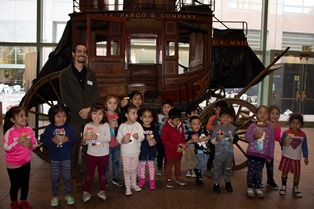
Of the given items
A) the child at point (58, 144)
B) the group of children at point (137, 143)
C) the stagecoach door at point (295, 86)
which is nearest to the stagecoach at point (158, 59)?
the group of children at point (137, 143)

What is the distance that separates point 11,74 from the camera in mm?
12008

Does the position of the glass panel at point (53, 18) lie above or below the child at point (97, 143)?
above

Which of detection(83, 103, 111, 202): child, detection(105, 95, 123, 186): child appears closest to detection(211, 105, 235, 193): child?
detection(105, 95, 123, 186): child

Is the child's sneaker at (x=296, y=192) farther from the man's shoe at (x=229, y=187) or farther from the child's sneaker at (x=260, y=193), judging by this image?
the man's shoe at (x=229, y=187)

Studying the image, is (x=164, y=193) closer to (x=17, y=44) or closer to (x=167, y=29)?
(x=167, y=29)

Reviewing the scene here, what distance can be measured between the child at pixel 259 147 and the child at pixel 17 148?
2.45m

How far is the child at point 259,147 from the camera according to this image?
403cm

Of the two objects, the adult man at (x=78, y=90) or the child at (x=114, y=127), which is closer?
the adult man at (x=78, y=90)

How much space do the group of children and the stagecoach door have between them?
8360 millimetres

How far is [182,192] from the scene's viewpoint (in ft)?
13.8

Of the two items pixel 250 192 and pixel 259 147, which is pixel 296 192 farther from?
pixel 259 147

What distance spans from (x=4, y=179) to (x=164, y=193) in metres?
2.15

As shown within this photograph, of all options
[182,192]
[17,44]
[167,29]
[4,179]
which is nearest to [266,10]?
[167,29]

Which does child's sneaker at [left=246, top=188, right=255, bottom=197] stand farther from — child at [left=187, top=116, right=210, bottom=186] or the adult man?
the adult man
